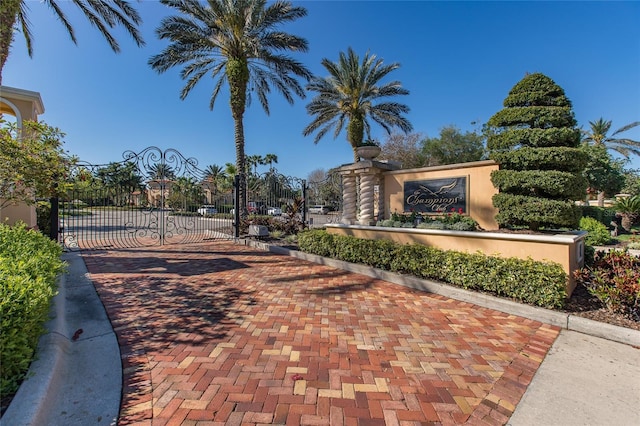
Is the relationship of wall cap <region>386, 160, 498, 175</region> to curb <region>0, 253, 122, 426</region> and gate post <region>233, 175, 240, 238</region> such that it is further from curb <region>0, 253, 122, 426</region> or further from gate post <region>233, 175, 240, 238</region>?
curb <region>0, 253, 122, 426</region>

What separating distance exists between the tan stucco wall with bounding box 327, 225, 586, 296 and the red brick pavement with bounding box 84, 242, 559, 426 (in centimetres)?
151

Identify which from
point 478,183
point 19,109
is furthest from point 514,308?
point 19,109

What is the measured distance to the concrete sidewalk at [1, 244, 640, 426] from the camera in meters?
2.17

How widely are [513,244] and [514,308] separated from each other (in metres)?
1.53

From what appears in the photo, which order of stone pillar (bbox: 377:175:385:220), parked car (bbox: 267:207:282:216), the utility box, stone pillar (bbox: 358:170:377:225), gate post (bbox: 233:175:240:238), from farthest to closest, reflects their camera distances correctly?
parked car (bbox: 267:207:282:216)
gate post (bbox: 233:175:240:238)
the utility box
stone pillar (bbox: 377:175:385:220)
stone pillar (bbox: 358:170:377:225)

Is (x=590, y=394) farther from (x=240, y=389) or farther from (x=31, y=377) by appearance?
(x=31, y=377)

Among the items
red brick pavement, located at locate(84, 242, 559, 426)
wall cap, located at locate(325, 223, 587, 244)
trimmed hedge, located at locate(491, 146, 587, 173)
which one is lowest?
red brick pavement, located at locate(84, 242, 559, 426)

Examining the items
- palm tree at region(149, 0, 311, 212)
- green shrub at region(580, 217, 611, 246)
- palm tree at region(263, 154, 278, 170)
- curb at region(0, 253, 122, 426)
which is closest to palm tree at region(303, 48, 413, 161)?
palm tree at region(149, 0, 311, 212)

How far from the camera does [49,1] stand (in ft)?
29.2

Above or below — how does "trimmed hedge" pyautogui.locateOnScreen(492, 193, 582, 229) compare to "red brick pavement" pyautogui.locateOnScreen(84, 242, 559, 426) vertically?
above

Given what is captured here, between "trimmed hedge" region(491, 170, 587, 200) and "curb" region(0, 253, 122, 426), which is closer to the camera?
"curb" region(0, 253, 122, 426)

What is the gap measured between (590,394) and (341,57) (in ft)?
60.2

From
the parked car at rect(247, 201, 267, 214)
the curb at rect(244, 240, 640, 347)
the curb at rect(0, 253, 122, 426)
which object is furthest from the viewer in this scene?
the parked car at rect(247, 201, 267, 214)

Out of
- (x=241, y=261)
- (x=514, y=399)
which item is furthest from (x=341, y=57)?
(x=514, y=399)
